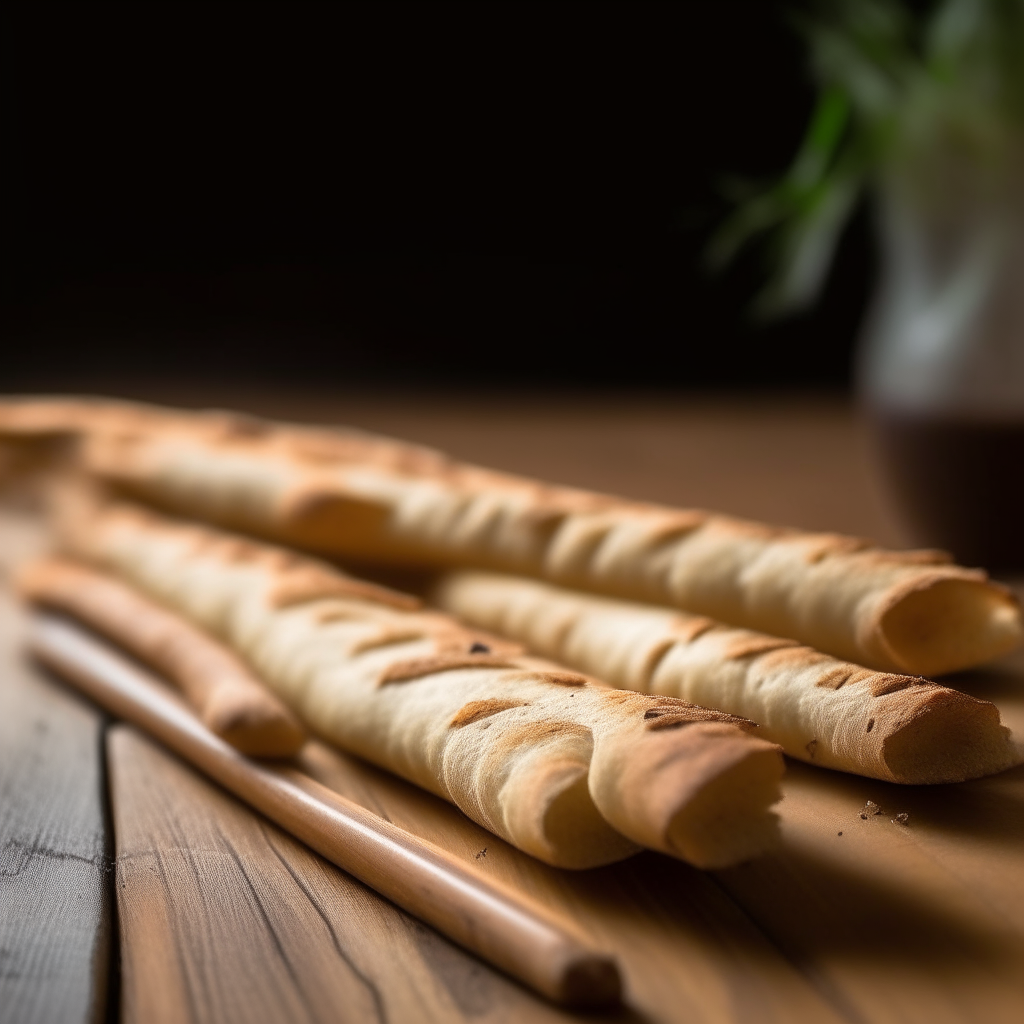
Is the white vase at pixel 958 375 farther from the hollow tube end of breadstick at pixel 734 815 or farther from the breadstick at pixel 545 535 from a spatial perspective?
the hollow tube end of breadstick at pixel 734 815

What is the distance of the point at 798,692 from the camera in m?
0.78

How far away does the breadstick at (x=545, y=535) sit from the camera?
882 mm

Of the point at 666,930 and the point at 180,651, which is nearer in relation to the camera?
the point at 666,930

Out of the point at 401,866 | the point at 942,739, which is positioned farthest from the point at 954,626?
the point at 401,866

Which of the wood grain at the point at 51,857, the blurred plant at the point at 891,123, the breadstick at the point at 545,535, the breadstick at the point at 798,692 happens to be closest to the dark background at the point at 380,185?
the blurred plant at the point at 891,123

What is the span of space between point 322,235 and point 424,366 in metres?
0.43

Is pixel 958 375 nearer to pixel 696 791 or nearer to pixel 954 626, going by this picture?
pixel 954 626

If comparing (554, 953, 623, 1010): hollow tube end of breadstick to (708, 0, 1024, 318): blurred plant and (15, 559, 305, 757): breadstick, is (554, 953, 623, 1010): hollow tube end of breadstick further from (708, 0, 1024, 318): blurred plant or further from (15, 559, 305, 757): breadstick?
(708, 0, 1024, 318): blurred plant

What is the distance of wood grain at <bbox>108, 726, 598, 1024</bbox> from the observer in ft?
1.89

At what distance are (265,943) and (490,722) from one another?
178mm

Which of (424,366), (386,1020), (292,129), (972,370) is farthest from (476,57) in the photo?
(386,1020)

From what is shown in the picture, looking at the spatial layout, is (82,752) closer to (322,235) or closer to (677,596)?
(677,596)

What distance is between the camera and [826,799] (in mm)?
774

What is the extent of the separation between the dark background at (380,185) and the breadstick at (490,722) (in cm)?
222
